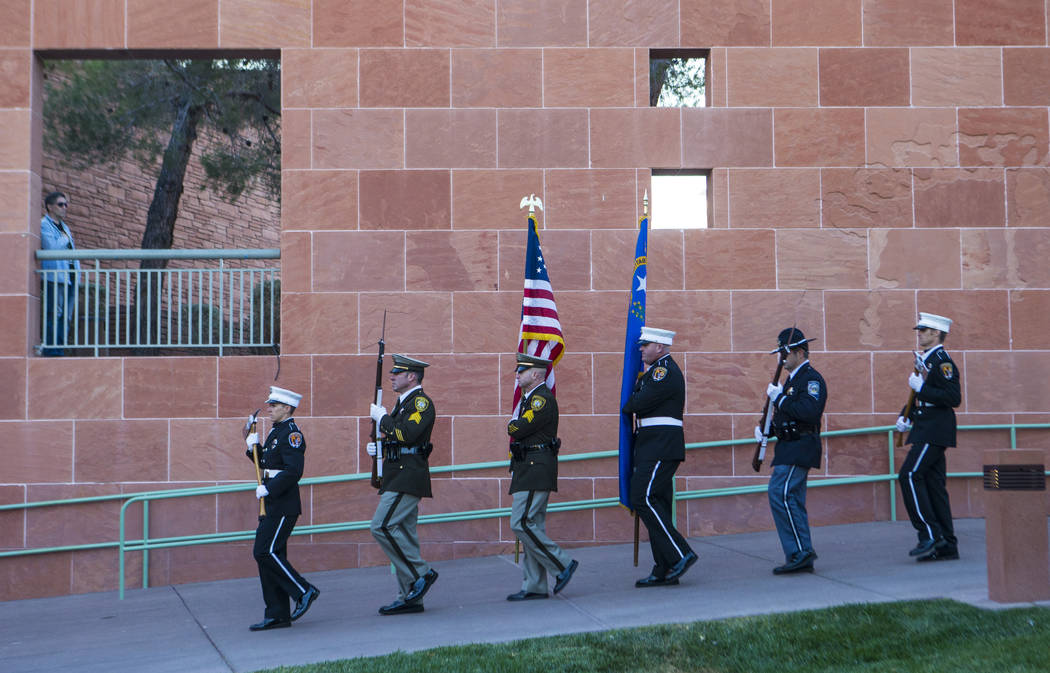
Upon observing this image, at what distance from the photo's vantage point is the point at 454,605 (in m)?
8.34

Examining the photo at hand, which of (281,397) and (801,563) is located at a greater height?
(281,397)

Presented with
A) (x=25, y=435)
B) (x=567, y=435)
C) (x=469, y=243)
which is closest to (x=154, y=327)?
(x=25, y=435)

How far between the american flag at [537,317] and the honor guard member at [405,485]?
1362 mm

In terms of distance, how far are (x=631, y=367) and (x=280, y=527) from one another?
3.20 meters

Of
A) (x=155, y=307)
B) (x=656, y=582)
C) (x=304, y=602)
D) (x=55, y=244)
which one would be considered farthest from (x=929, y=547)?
(x=55, y=244)

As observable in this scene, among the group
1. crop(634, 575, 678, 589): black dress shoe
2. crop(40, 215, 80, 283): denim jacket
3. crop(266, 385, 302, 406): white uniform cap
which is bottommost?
crop(634, 575, 678, 589): black dress shoe

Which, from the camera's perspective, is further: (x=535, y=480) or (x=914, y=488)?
(x=914, y=488)

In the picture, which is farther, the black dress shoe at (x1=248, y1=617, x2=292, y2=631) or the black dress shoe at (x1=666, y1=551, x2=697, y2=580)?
the black dress shoe at (x1=666, y1=551, x2=697, y2=580)

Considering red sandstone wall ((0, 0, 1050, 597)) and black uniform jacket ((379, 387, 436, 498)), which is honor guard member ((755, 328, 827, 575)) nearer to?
red sandstone wall ((0, 0, 1050, 597))

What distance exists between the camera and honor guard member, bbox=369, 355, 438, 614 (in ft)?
26.9

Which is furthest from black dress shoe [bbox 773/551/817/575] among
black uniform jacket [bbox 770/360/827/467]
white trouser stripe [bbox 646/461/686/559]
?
white trouser stripe [bbox 646/461/686/559]

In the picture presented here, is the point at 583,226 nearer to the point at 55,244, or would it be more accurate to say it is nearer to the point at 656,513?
the point at 656,513

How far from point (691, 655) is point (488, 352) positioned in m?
5.04

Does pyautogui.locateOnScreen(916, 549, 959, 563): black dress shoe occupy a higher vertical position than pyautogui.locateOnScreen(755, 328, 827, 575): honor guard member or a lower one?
lower
